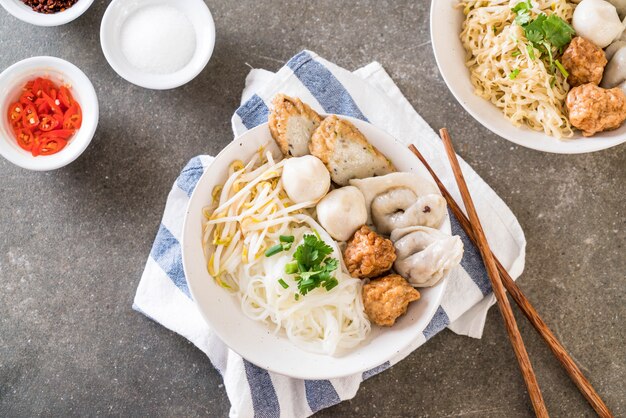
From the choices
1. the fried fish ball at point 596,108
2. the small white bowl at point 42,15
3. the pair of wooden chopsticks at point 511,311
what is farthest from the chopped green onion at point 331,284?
the small white bowl at point 42,15

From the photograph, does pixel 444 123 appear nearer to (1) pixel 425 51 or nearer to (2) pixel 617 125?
(1) pixel 425 51

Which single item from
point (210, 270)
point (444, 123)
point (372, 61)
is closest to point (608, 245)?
point (444, 123)

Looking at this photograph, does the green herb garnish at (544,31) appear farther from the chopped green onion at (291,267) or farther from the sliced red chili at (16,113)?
the sliced red chili at (16,113)

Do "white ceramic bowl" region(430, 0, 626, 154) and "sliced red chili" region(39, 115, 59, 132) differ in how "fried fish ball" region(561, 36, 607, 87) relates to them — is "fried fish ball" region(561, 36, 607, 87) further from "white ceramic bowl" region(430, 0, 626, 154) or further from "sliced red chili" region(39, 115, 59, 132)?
"sliced red chili" region(39, 115, 59, 132)

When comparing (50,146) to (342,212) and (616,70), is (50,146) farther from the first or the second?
(616,70)

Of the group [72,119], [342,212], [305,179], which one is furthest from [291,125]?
[72,119]

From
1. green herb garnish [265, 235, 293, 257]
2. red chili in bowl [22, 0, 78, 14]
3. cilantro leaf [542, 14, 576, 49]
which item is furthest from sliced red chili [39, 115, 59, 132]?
cilantro leaf [542, 14, 576, 49]
